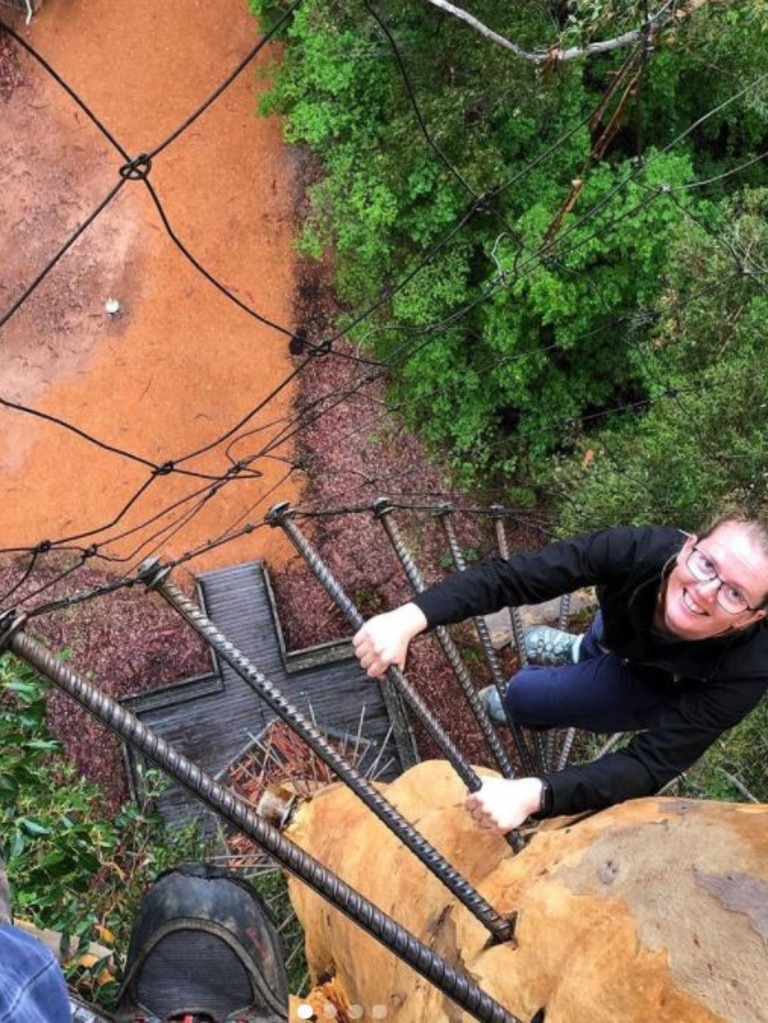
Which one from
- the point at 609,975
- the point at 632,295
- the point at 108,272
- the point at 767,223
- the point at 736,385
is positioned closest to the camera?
the point at 609,975

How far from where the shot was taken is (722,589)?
2648 millimetres

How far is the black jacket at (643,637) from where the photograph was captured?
9.20ft

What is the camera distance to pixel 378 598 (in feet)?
29.5

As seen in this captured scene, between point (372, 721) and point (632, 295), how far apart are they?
160 inches

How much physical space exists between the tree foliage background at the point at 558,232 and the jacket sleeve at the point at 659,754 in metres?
2.94

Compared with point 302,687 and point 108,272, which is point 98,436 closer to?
point 108,272

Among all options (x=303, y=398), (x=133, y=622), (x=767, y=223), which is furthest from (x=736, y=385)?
(x=133, y=622)

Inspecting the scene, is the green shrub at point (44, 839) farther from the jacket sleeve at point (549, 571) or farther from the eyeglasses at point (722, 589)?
the eyeglasses at point (722, 589)

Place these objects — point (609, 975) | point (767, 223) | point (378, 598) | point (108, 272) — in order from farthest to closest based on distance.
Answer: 1. point (108, 272)
2. point (378, 598)
3. point (767, 223)
4. point (609, 975)

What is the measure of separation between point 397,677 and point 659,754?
81cm

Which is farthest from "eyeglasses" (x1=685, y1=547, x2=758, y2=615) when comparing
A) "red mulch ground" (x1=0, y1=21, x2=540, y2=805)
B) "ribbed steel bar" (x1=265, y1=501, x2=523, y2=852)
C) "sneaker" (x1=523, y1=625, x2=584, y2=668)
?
"red mulch ground" (x1=0, y1=21, x2=540, y2=805)

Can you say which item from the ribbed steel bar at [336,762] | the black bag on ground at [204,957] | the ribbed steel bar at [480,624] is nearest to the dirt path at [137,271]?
the ribbed steel bar at [480,624]

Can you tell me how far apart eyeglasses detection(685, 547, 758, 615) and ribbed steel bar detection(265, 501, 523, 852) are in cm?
88

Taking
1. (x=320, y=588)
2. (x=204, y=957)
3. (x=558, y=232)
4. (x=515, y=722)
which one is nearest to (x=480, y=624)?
(x=515, y=722)
